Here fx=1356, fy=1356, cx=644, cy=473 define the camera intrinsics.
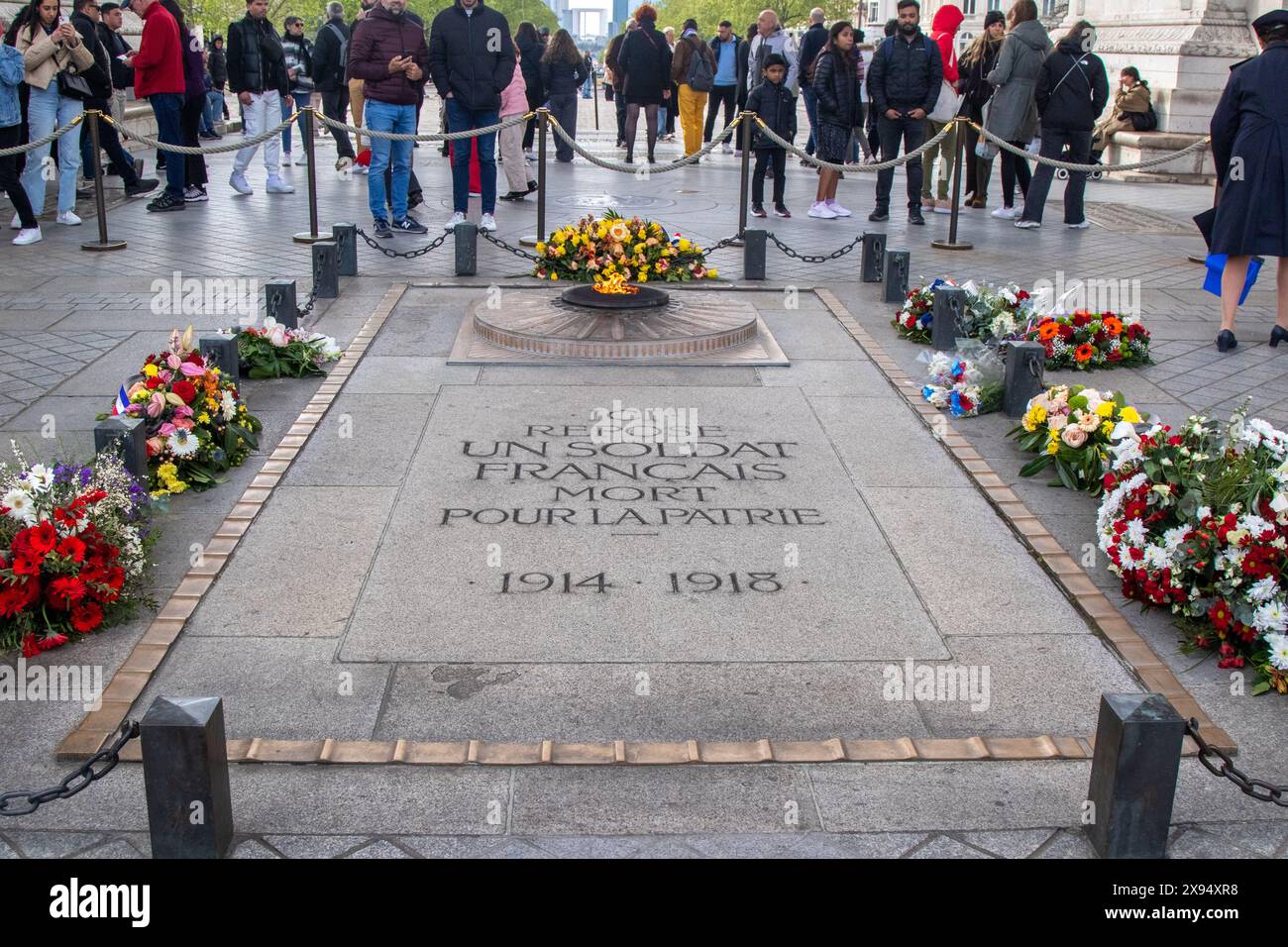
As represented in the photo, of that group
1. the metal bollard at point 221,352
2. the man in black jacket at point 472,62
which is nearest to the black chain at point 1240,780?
the metal bollard at point 221,352

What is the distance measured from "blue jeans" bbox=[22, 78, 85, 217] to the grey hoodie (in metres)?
8.42

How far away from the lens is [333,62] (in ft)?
46.4

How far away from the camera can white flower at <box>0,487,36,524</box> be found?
4.40 m

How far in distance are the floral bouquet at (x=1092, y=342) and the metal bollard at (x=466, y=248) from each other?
14.2ft

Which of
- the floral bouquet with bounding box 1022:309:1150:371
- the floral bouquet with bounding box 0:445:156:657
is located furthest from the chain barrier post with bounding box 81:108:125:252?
the floral bouquet with bounding box 1022:309:1150:371

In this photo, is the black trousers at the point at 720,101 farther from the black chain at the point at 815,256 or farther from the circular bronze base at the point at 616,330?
the circular bronze base at the point at 616,330

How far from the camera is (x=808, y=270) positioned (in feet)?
35.7

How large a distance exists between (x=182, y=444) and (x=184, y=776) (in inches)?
113

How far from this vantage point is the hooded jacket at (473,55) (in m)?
11.3

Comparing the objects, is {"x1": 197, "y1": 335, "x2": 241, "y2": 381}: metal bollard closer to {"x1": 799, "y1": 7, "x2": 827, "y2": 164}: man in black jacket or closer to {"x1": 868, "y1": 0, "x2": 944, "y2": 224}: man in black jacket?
{"x1": 868, "y1": 0, "x2": 944, "y2": 224}: man in black jacket

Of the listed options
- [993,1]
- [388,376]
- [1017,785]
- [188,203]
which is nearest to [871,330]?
[388,376]

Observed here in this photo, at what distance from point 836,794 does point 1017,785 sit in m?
0.50

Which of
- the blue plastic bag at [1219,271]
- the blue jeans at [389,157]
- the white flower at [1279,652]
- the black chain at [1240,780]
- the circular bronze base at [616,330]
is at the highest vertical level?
the blue jeans at [389,157]

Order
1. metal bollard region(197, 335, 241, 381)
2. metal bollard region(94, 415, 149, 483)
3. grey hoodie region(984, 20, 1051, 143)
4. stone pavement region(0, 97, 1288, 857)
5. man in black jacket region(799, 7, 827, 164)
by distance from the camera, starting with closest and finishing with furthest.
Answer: stone pavement region(0, 97, 1288, 857) → metal bollard region(94, 415, 149, 483) → metal bollard region(197, 335, 241, 381) → grey hoodie region(984, 20, 1051, 143) → man in black jacket region(799, 7, 827, 164)
